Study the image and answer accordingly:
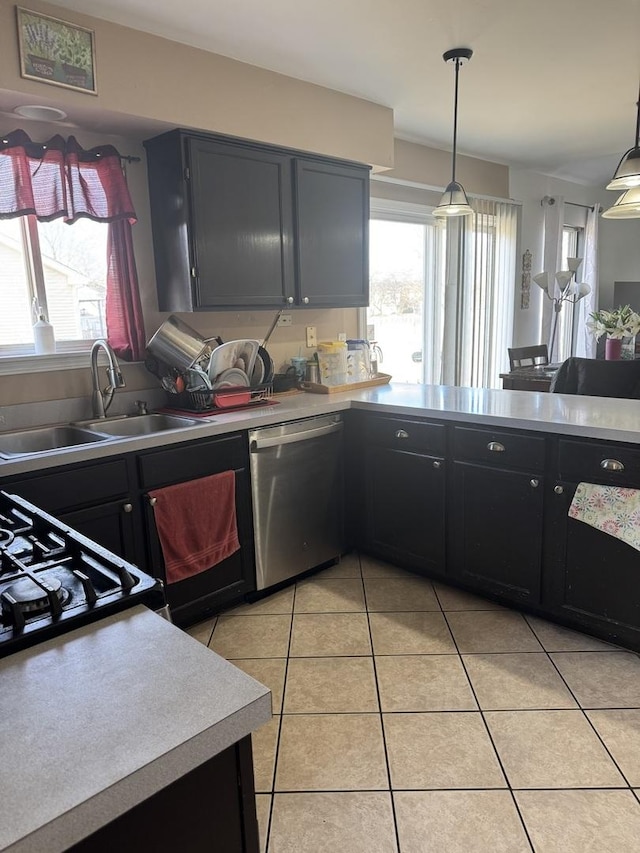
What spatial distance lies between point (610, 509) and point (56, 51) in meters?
2.62

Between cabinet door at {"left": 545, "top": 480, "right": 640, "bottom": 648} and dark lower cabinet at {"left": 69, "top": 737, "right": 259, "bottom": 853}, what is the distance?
5.94ft

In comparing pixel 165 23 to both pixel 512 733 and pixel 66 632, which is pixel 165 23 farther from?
pixel 512 733

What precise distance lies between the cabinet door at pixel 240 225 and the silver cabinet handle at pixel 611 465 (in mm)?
1703

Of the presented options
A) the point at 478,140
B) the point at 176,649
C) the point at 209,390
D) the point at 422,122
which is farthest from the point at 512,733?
the point at 478,140

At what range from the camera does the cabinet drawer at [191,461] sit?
7.48ft

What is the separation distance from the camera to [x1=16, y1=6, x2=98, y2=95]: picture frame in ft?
6.84

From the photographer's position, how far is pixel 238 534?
103 inches

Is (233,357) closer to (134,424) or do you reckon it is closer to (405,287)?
(134,424)

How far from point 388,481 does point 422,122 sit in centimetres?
236

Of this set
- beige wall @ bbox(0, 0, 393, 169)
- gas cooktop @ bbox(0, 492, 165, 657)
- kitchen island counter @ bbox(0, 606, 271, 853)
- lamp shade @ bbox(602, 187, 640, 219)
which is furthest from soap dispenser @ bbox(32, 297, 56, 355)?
lamp shade @ bbox(602, 187, 640, 219)

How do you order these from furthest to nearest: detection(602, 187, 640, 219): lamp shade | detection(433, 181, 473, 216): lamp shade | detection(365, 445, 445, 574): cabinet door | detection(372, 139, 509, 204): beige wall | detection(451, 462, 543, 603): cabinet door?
detection(372, 139, 509, 204): beige wall
detection(433, 181, 473, 216): lamp shade
detection(602, 187, 640, 219): lamp shade
detection(365, 445, 445, 574): cabinet door
detection(451, 462, 543, 603): cabinet door

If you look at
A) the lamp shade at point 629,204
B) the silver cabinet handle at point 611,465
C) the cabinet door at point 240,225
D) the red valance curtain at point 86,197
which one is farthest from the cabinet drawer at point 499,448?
the red valance curtain at point 86,197

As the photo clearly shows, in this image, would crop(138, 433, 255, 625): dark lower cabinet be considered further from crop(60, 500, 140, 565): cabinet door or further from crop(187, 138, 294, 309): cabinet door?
crop(187, 138, 294, 309): cabinet door

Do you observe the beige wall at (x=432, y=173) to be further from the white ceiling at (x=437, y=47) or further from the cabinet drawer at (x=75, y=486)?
the cabinet drawer at (x=75, y=486)
